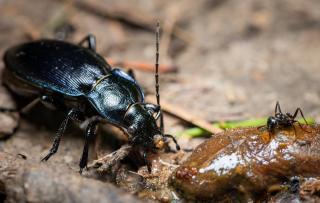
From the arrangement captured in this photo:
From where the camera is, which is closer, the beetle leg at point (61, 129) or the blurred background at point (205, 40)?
the beetle leg at point (61, 129)

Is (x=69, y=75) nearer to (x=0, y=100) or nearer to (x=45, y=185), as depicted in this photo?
(x=0, y=100)

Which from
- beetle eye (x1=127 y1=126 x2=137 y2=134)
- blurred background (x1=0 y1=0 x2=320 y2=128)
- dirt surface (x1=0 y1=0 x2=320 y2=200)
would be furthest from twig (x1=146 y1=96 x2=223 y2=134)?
beetle eye (x1=127 y1=126 x2=137 y2=134)

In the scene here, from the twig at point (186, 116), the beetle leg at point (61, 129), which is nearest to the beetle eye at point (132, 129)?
the beetle leg at point (61, 129)

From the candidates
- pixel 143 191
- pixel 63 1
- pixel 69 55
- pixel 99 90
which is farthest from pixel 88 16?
pixel 143 191

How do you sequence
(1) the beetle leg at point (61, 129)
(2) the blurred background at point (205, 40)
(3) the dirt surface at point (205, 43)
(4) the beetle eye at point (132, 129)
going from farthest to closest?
(2) the blurred background at point (205, 40), (3) the dirt surface at point (205, 43), (1) the beetle leg at point (61, 129), (4) the beetle eye at point (132, 129)

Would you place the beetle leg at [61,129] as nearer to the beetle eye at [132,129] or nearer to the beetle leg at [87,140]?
the beetle leg at [87,140]

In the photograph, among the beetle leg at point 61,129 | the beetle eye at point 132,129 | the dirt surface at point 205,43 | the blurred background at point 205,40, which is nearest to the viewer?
the beetle eye at point 132,129
